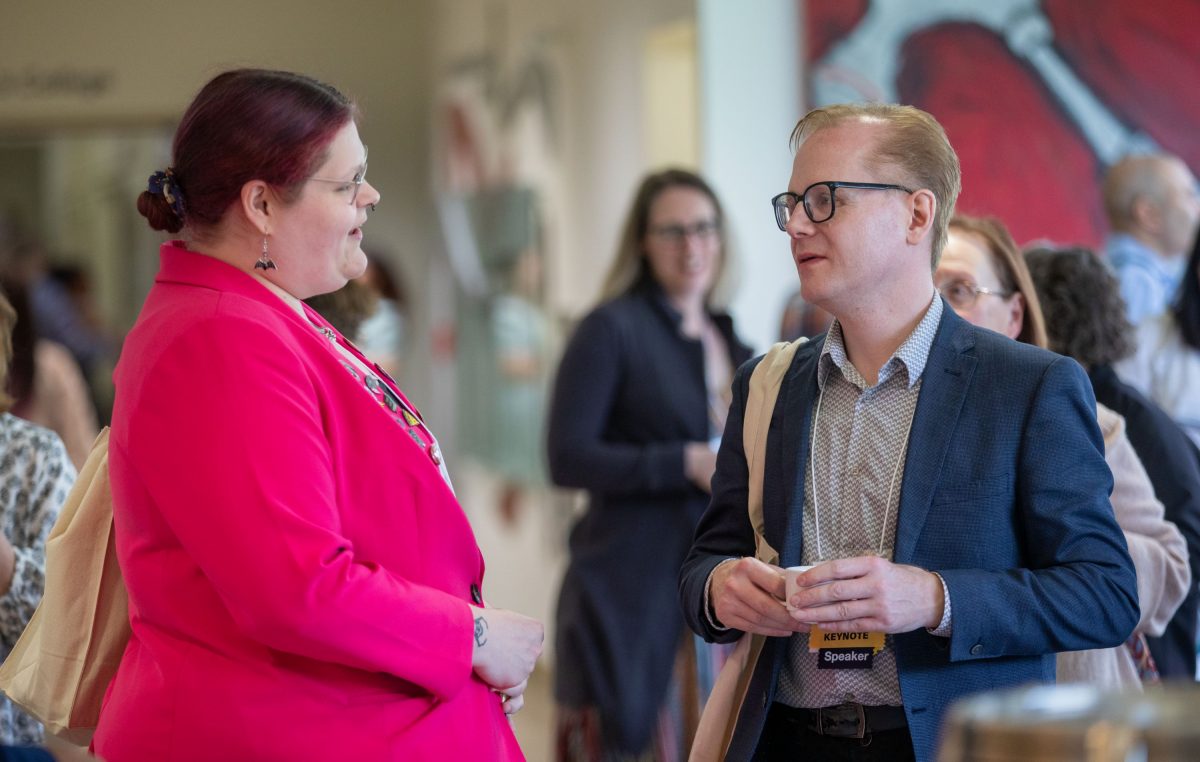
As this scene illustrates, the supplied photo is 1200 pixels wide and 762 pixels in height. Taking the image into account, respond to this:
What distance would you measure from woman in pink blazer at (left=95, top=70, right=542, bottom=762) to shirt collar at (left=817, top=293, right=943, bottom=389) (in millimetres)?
622

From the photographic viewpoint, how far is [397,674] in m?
1.88

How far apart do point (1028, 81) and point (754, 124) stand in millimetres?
1122

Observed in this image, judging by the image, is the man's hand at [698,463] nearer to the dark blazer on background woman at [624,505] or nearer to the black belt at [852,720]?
the dark blazer on background woman at [624,505]

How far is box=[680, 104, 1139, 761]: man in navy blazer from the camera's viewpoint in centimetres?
196

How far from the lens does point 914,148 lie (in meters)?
2.14

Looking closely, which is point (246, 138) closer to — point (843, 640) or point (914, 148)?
point (914, 148)

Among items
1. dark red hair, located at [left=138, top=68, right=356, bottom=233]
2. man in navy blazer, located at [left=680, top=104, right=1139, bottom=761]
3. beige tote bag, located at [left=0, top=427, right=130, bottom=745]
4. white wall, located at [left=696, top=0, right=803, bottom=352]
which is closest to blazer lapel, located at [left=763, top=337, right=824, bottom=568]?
man in navy blazer, located at [left=680, top=104, right=1139, bottom=761]

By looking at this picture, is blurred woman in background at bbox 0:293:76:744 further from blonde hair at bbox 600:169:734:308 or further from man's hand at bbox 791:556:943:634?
blonde hair at bbox 600:169:734:308

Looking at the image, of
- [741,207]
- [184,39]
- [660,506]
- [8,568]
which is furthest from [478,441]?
[8,568]

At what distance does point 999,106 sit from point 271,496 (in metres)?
4.45

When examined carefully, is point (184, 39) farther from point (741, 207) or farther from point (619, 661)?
point (619, 661)

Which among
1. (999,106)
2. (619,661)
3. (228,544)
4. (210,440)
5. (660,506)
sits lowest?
(619,661)

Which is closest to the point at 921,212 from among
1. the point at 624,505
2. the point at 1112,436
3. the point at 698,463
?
the point at 1112,436

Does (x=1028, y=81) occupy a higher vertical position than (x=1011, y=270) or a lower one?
higher
